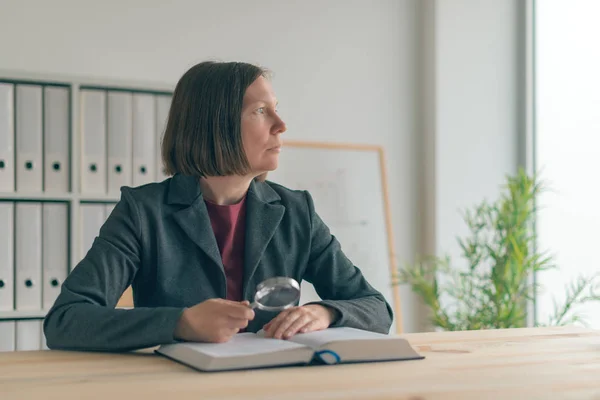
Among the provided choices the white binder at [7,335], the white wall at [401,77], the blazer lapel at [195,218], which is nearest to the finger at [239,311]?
the blazer lapel at [195,218]

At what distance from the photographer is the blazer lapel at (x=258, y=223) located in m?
1.67

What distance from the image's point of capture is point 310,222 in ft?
5.96

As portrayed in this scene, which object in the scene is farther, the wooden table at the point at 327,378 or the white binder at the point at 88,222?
the white binder at the point at 88,222

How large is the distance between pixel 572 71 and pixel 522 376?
296 centimetres

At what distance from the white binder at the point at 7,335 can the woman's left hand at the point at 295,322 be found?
164 cm

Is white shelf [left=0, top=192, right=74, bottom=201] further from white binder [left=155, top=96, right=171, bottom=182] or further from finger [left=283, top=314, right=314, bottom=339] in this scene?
finger [left=283, top=314, right=314, bottom=339]

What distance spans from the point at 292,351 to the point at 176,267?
0.55m

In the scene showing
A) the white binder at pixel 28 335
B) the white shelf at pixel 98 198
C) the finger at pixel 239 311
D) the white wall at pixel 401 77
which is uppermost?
the white wall at pixel 401 77

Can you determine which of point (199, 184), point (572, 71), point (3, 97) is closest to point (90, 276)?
point (199, 184)

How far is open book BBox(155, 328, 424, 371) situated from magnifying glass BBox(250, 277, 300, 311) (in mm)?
67

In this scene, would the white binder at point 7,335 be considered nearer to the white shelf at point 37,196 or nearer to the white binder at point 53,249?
the white binder at point 53,249

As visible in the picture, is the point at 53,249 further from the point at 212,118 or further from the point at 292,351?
the point at 292,351

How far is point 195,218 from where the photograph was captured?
5.42ft

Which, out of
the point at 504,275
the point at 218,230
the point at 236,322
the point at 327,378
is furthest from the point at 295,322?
the point at 504,275
